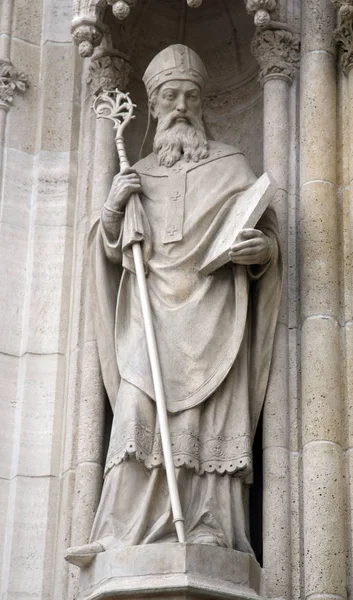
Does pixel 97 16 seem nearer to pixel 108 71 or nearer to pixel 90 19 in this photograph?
pixel 90 19

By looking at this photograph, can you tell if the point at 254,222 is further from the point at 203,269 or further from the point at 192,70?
the point at 192,70

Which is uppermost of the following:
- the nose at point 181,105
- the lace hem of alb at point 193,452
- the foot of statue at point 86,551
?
the nose at point 181,105

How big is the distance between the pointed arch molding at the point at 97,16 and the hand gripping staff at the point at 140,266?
1.00 ft

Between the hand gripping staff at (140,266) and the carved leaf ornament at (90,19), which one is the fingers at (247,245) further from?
the carved leaf ornament at (90,19)

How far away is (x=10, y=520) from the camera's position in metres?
8.76

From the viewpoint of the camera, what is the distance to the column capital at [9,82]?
9688mm

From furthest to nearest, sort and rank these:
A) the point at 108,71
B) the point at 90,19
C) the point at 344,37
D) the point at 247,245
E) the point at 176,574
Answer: the point at 108,71 → the point at 90,19 → the point at 344,37 → the point at 247,245 → the point at 176,574

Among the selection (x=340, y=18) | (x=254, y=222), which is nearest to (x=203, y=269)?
(x=254, y=222)

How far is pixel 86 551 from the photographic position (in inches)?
317

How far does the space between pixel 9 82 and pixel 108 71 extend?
1.89ft

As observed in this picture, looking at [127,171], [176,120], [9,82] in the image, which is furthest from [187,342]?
[9,82]

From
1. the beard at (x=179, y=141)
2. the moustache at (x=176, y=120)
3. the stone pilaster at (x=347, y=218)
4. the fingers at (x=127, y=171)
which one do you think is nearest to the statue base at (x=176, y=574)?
the stone pilaster at (x=347, y=218)

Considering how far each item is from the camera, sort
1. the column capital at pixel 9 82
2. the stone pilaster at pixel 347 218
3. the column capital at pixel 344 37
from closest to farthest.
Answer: the stone pilaster at pixel 347 218
the column capital at pixel 344 37
the column capital at pixel 9 82

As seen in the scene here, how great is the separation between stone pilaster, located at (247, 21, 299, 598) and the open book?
0.32m
